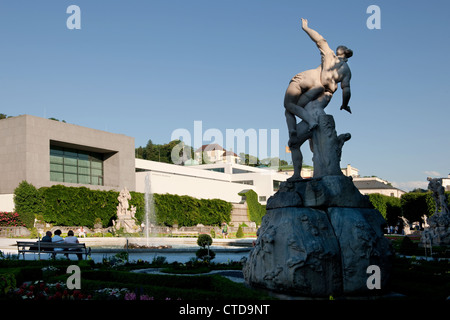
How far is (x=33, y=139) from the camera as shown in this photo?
130 feet

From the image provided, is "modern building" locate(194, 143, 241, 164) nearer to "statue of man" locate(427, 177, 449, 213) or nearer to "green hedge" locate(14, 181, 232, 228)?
"green hedge" locate(14, 181, 232, 228)

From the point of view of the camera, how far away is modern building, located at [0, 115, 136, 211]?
39062mm

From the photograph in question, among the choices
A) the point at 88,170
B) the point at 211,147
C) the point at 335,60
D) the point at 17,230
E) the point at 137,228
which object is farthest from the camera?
the point at 211,147

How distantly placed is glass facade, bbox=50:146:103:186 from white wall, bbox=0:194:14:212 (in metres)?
5.23

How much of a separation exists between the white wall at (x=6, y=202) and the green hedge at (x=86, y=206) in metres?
0.98

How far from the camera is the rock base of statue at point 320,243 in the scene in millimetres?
7090

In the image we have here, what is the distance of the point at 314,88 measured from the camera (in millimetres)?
8766

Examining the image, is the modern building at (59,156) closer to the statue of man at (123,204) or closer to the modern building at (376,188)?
the statue of man at (123,204)

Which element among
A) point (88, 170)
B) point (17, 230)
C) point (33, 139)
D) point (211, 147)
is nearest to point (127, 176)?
point (88, 170)

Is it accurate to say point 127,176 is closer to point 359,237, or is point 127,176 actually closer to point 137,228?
point 137,228

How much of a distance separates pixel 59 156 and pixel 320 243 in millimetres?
40950

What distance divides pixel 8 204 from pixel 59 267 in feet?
98.9

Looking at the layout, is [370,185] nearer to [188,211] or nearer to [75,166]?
[188,211]

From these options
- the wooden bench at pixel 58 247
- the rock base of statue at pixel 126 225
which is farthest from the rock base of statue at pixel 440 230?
the rock base of statue at pixel 126 225
